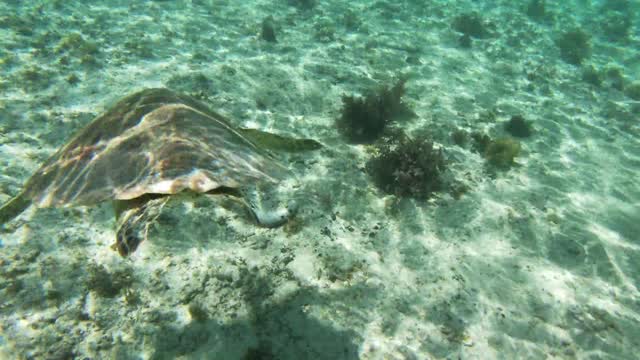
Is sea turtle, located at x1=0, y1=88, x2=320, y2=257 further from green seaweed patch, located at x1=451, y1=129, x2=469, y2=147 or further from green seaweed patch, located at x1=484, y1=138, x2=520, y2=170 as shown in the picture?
green seaweed patch, located at x1=484, y1=138, x2=520, y2=170

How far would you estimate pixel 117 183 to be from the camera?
12.3ft

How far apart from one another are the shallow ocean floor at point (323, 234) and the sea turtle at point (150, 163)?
104 centimetres

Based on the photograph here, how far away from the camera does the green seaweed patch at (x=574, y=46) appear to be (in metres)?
14.9

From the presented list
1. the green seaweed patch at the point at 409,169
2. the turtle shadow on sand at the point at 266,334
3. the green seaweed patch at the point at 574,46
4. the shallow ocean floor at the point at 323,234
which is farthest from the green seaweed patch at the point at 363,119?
the green seaweed patch at the point at 574,46

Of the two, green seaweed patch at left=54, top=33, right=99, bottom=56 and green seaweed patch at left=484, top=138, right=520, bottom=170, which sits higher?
green seaweed patch at left=484, top=138, right=520, bottom=170

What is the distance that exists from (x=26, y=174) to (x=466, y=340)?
287 inches

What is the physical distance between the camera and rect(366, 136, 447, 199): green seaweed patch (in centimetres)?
675

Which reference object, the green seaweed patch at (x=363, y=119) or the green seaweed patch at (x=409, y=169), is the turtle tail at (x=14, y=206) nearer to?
the green seaweed patch at (x=409, y=169)

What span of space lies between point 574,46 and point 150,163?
1781cm

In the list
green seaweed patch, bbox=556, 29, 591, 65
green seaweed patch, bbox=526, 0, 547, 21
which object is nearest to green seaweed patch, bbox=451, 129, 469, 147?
green seaweed patch, bbox=556, 29, 591, 65

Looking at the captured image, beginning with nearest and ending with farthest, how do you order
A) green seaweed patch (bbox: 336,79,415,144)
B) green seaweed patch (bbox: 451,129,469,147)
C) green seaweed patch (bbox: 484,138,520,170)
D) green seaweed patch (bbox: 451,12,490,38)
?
green seaweed patch (bbox: 484,138,520,170), green seaweed patch (bbox: 336,79,415,144), green seaweed patch (bbox: 451,129,469,147), green seaweed patch (bbox: 451,12,490,38)

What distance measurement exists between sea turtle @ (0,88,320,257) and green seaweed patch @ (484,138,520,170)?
503 centimetres

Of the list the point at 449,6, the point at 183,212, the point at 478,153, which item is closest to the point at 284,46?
the point at 478,153

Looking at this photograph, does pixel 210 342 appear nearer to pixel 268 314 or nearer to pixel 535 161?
pixel 268 314
